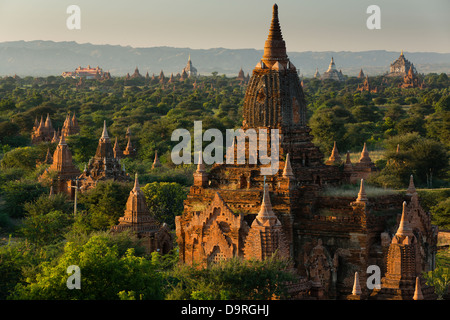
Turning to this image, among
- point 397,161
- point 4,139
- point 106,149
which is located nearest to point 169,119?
point 4,139

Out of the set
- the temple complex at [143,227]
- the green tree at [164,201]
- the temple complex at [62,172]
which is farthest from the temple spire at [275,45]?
the temple complex at [62,172]

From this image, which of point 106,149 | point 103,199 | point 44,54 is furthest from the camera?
point 44,54

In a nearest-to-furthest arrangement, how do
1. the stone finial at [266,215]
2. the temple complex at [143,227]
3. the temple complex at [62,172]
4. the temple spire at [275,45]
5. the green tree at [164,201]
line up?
1. the stone finial at [266,215]
2. the temple spire at [275,45]
3. the temple complex at [143,227]
4. the green tree at [164,201]
5. the temple complex at [62,172]

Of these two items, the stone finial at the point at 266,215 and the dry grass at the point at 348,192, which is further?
the dry grass at the point at 348,192

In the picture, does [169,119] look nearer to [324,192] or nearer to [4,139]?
[4,139]

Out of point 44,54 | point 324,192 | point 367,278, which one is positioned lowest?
point 367,278

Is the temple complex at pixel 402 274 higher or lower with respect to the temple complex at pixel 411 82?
lower

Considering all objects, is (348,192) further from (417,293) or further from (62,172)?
(62,172)

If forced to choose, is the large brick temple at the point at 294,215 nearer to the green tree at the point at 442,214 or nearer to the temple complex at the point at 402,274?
the temple complex at the point at 402,274
